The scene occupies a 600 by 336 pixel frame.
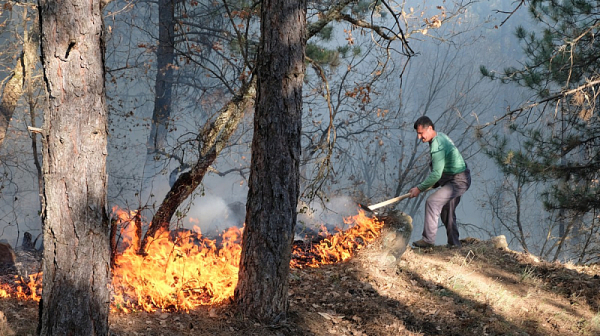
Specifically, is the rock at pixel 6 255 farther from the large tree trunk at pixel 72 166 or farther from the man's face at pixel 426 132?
the man's face at pixel 426 132

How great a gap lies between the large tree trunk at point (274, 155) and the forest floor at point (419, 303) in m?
0.44

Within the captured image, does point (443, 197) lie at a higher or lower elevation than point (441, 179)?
lower

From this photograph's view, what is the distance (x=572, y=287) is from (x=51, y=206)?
21.5 feet

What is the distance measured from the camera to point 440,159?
23.1 ft

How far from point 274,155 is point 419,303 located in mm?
2684

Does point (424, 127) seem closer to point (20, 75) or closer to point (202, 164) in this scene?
point (202, 164)

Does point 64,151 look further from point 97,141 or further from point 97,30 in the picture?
point 97,30

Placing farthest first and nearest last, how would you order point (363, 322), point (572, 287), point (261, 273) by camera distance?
point (572, 287), point (363, 322), point (261, 273)

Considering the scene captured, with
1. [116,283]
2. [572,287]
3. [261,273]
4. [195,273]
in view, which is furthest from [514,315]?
[116,283]

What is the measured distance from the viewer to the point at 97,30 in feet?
10.9

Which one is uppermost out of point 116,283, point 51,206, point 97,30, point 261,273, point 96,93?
point 97,30

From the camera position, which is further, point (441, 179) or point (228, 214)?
point (228, 214)

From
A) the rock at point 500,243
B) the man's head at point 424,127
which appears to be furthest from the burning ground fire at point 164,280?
the rock at point 500,243

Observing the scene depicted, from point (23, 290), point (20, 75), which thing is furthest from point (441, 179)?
point (20, 75)
